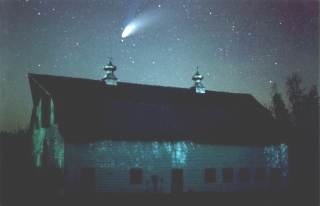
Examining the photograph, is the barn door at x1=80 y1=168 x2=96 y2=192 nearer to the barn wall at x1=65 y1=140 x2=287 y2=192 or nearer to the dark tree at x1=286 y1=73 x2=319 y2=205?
the barn wall at x1=65 y1=140 x2=287 y2=192

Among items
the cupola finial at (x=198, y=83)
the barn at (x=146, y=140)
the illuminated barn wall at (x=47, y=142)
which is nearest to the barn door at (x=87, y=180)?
the barn at (x=146, y=140)

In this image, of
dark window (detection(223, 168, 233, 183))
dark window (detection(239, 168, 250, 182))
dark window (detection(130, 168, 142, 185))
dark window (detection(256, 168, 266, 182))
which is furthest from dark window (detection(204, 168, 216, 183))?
dark window (detection(130, 168, 142, 185))

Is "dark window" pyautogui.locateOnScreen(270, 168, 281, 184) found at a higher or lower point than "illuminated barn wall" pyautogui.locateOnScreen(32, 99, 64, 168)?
lower

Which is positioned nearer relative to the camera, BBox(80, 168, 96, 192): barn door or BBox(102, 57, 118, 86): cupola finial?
BBox(80, 168, 96, 192): barn door

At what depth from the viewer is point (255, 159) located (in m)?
28.7

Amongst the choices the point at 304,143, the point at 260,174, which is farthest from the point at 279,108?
the point at 260,174

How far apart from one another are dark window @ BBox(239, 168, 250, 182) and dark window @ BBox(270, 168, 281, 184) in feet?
6.83

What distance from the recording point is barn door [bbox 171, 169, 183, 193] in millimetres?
25812

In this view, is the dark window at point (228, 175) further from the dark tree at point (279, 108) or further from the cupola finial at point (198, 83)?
the dark tree at point (279, 108)

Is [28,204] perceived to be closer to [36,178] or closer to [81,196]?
[81,196]

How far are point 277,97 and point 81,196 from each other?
49.8 metres

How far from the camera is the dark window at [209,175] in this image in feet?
87.7

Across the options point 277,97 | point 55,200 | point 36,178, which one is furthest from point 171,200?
point 277,97

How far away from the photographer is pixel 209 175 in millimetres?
26891
